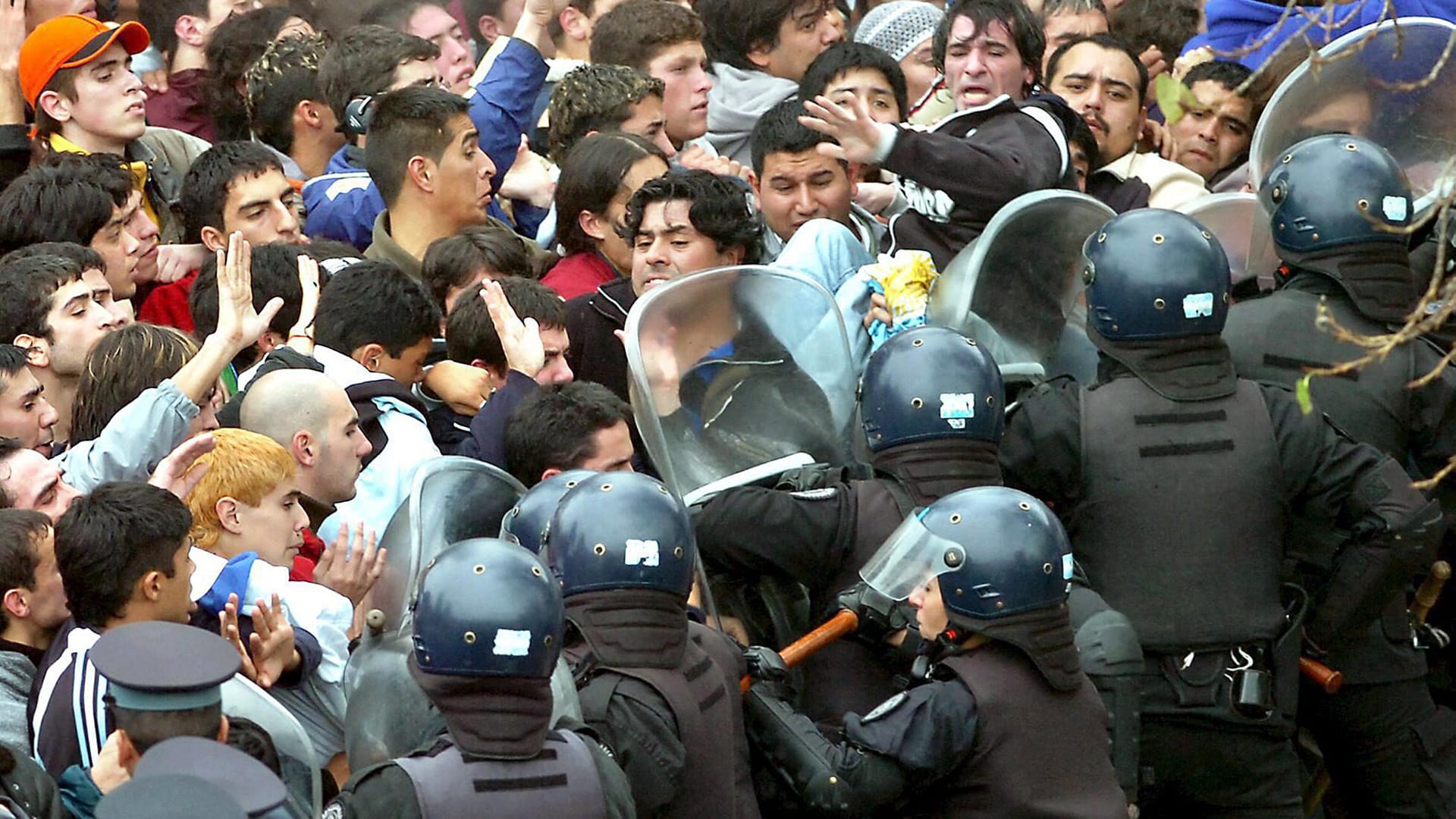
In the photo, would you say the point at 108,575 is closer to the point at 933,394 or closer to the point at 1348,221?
the point at 933,394

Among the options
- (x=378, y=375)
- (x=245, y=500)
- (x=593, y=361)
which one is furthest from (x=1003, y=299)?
(x=245, y=500)

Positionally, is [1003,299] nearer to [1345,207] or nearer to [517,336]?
[1345,207]

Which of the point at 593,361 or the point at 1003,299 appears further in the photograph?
the point at 593,361

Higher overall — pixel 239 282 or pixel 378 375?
pixel 239 282

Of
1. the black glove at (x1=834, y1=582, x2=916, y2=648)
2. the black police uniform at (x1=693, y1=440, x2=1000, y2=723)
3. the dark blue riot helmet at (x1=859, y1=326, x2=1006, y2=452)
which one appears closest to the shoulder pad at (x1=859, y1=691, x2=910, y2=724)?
the black glove at (x1=834, y1=582, x2=916, y2=648)

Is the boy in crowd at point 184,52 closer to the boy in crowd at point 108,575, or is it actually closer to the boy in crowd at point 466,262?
the boy in crowd at point 466,262

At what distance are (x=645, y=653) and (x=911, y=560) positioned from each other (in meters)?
0.73

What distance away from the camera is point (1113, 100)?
8.63 metres

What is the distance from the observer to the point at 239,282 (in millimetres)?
6273

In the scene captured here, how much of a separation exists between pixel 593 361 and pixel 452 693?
8.77 feet

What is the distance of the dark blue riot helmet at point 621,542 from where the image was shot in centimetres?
495

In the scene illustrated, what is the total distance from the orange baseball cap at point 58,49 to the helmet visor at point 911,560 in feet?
12.0

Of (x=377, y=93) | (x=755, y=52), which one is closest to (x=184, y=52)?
(x=377, y=93)

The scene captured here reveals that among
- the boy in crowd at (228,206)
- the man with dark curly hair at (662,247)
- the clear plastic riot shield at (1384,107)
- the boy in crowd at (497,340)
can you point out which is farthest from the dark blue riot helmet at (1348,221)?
the boy in crowd at (228,206)
